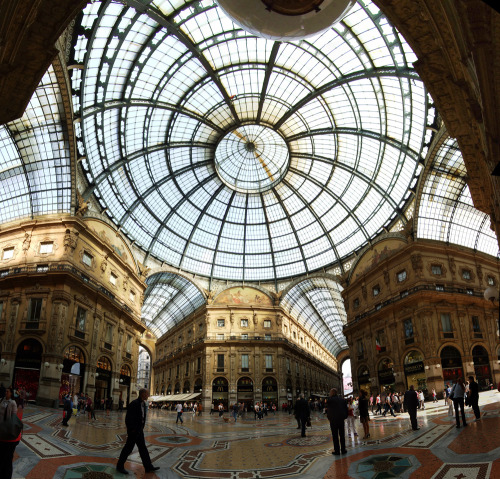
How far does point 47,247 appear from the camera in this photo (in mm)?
34500

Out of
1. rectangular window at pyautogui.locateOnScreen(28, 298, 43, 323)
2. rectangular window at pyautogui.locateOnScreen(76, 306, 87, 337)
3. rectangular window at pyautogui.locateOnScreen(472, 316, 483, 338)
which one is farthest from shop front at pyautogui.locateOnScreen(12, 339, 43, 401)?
rectangular window at pyautogui.locateOnScreen(472, 316, 483, 338)

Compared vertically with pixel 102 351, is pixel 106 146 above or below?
above

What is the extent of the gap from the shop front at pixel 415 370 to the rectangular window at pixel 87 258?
34046 millimetres

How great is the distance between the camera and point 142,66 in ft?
107

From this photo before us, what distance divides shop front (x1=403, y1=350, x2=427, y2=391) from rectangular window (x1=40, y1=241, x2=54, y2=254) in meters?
36.9

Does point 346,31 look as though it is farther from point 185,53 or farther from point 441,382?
point 441,382

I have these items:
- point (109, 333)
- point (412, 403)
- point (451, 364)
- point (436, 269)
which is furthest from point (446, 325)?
point (109, 333)

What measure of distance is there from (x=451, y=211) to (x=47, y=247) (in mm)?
42808

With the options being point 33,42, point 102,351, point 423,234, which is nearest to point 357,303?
point 423,234

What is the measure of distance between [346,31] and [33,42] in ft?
86.8

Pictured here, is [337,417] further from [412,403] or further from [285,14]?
[285,14]

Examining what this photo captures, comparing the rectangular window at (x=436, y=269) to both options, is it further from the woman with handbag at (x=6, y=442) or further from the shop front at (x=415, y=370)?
the woman with handbag at (x=6, y=442)

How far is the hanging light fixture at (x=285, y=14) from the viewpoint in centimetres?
458

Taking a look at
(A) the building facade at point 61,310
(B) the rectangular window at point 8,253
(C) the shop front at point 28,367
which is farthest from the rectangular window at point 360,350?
(B) the rectangular window at point 8,253
